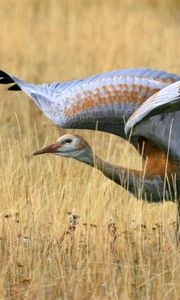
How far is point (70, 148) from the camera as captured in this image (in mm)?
6465

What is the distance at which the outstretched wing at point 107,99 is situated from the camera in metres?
6.67

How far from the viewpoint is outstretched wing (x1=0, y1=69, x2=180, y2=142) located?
21.9ft

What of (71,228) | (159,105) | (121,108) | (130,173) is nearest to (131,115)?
(121,108)

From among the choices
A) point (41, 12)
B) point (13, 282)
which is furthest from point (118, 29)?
point (13, 282)

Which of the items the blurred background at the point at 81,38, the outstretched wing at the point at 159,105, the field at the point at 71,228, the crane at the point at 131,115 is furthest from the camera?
the blurred background at the point at 81,38

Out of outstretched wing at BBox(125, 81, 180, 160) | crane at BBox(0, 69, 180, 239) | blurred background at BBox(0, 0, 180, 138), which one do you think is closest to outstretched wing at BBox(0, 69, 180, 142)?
crane at BBox(0, 69, 180, 239)

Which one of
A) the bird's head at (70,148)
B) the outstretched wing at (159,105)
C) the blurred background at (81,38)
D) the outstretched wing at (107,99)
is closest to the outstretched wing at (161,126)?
the outstretched wing at (159,105)

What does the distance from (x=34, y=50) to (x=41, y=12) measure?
1412mm

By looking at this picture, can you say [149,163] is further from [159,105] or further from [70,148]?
[159,105]

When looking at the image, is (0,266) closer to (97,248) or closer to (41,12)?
(97,248)

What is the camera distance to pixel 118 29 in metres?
13.4

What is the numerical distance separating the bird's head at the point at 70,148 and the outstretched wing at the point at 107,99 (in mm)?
270

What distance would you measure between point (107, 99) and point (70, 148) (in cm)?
41

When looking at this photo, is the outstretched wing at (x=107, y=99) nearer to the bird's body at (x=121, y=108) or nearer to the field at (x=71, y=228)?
the bird's body at (x=121, y=108)
